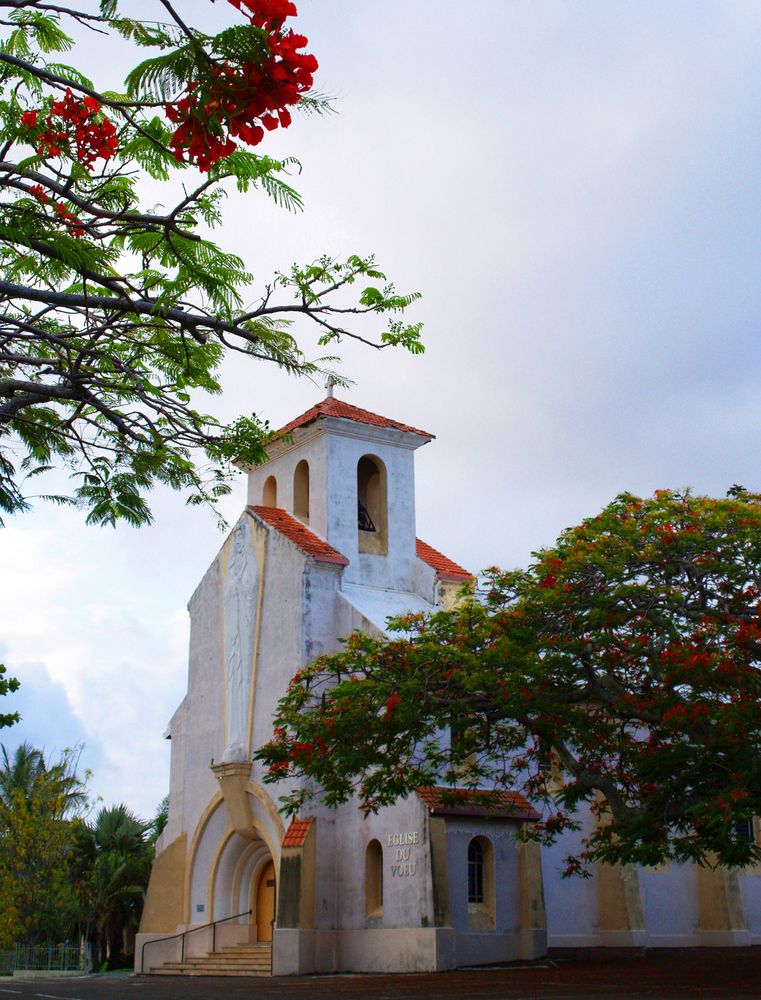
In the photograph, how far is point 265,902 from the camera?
23.5 metres

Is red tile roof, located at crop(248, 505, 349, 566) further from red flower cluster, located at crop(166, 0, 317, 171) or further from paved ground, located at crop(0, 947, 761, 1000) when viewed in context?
red flower cluster, located at crop(166, 0, 317, 171)

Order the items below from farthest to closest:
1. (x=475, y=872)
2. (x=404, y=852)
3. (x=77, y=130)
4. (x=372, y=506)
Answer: (x=372, y=506)
(x=475, y=872)
(x=404, y=852)
(x=77, y=130)

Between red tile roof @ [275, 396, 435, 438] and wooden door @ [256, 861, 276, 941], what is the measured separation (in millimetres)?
9390

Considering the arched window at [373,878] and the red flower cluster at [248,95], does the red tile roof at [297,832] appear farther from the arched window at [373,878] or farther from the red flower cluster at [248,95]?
the red flower cluster at [248,95]

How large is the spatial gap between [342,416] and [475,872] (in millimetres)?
9758

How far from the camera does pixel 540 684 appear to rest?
578 inches

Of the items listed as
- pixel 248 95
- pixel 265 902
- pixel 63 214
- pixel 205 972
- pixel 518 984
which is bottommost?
pixel 205 972

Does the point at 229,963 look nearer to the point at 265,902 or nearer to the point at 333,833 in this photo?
the point at 265,902

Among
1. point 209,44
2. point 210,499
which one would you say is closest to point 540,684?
point 210,499

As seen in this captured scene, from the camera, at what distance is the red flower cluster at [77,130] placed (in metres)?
7.77

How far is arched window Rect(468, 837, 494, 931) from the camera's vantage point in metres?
20.3

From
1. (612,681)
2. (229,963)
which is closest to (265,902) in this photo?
(229,963)

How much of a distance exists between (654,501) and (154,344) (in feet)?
27.3

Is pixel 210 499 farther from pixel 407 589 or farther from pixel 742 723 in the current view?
pixel 407 589
